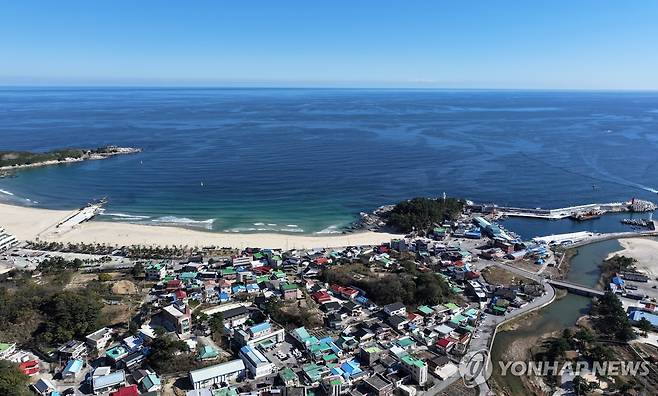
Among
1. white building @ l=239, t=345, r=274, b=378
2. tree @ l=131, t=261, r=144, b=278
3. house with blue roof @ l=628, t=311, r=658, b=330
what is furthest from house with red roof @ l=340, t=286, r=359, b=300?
house with blue roof @ l=628, t=311, r=658, b=330

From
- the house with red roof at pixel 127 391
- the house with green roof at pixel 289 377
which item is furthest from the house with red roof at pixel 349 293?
the house with red roof at pixel 127 391

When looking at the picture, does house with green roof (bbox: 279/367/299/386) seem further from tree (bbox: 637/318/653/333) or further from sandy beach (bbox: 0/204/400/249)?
tree (bbox: 637/318/653/333)

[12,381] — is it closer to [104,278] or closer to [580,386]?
[104,278]

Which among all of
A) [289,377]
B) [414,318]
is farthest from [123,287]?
[414,318]

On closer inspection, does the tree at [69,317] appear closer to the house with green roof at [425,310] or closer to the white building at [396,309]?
the white building at [396,309]

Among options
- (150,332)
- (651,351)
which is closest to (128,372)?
(150,332)

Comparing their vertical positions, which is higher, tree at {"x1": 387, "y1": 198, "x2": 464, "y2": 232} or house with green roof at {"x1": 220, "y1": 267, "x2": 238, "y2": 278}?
tree at {"x1": 387, "y1": 198, "x2": 464, "y2": 232}
